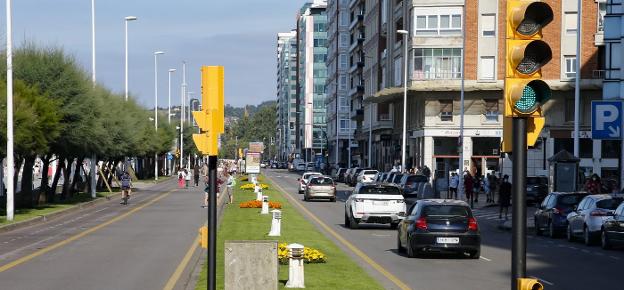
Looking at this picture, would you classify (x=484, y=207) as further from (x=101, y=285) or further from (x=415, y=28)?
(x=101, y=285)

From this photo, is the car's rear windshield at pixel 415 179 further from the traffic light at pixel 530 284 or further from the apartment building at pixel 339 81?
the apartment building at pixel 339 81

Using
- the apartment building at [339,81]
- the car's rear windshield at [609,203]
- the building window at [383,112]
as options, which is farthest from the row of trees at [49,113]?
the apartment building at [339,81]

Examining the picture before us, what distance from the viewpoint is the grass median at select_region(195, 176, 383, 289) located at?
1900cm

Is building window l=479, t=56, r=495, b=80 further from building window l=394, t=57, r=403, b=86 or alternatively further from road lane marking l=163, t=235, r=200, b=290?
road lane marking l=163, t=235, r=200, b=290

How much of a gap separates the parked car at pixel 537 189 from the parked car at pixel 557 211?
69.3 feet

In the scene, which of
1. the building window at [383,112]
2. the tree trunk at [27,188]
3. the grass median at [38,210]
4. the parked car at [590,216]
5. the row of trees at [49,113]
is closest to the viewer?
the parked car at [590,216]

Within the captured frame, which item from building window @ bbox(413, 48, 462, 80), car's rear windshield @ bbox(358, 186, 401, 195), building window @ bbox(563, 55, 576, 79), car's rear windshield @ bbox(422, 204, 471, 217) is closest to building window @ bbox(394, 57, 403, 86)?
building window @ bbox(413, 48, 462, 80)

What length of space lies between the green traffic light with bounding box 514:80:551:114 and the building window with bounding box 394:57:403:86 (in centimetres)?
7810

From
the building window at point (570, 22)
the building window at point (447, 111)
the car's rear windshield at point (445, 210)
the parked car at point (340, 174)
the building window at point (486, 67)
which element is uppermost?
the building window at point (570, 22)

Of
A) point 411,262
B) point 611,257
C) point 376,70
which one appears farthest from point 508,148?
point 376,70

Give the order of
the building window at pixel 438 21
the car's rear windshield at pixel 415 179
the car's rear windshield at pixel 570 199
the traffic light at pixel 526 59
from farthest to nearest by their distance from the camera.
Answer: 1. the building window at pixel 438 21
2. the car's rear windshield at pixel 415 179
3. the car's rear windshield at pixel 570 199
4. the traffic light at pixel 526 59

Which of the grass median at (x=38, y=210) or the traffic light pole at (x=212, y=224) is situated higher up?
the traffic light pole at (x=212, y=224)

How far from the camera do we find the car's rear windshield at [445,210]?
25938 millimetres

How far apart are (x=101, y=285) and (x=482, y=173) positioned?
62.1 m
